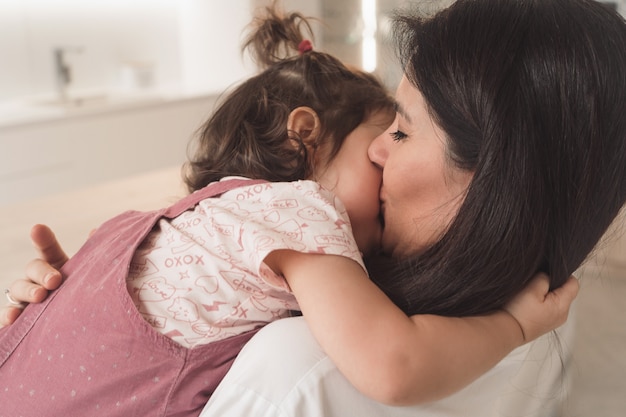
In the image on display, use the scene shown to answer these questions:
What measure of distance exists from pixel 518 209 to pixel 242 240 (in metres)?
0.37

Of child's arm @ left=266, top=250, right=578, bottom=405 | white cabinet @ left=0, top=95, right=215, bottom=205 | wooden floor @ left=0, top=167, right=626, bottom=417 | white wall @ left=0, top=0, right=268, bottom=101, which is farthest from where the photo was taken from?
white wall @ left=0, top=0, right=268, bottom=101

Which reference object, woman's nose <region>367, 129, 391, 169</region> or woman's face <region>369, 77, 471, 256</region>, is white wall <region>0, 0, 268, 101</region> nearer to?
woman's nose <region>367, 129, 391, 169</region>

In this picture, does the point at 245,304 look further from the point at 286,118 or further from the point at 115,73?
the point at 115,73

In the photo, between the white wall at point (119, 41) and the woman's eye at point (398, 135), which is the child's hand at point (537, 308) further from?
the white wall at point (119, 41)

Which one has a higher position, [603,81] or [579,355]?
[603,81]

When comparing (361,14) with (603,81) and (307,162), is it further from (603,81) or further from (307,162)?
(603,81)

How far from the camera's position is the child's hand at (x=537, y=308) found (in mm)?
995

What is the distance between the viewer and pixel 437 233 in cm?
104

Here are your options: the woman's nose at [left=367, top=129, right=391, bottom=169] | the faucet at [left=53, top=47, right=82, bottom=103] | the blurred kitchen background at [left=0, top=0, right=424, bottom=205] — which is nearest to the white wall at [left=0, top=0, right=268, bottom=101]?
the blurred kitchen background at [left=0, top=0, right=424, bottom=205]

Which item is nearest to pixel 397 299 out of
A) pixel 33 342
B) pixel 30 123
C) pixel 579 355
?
pixel 33 342

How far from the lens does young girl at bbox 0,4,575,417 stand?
0.86 metres

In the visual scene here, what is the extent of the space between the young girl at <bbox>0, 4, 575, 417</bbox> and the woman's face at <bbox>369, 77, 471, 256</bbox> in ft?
0.29

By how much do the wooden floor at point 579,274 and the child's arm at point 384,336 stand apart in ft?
1.31

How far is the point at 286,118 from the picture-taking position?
51.9 inches
